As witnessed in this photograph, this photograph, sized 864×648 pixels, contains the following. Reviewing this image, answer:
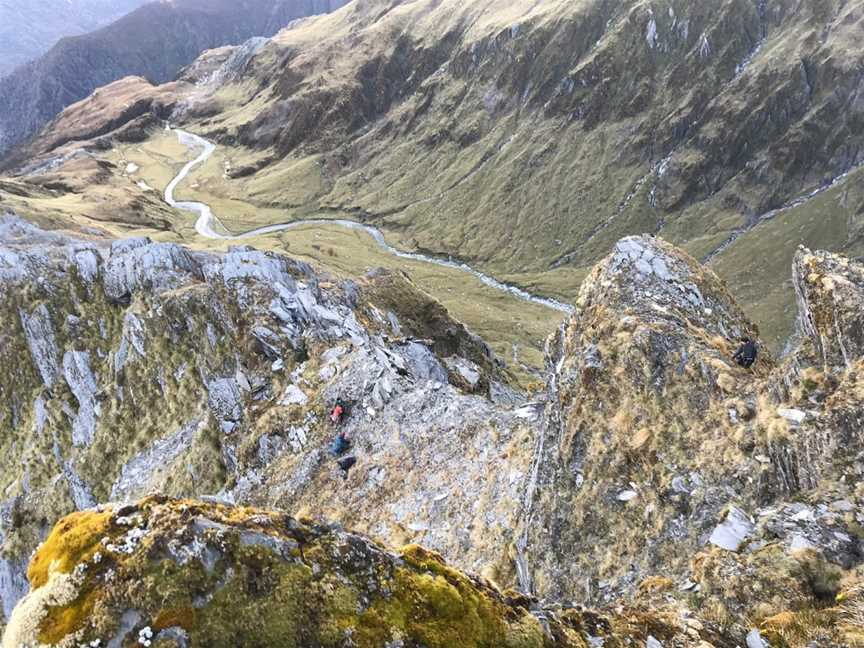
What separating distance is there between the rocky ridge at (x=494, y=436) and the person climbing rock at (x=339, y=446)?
73 cm

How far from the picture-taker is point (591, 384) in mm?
26219

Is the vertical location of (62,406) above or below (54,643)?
below

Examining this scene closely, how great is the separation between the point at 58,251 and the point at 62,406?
18917mm

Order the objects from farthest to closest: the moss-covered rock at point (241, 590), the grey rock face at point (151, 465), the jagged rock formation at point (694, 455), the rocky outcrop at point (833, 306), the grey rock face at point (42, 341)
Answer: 1. the grey rock face at point (42, 341)
2. the grey rock face at point (151, 465)
3. the rocky outcrop at point (833, 306)
4. the jagged rock formation at point (694, 455)
5. the moss-covered rock at point (241, 590)

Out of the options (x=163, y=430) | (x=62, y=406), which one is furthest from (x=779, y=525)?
(x=62, y=406)

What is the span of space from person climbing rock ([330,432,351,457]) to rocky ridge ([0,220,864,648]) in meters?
0.73

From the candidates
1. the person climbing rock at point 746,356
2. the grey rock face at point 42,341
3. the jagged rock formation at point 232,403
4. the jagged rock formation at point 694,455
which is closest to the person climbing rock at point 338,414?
the jagged rock formation at point 232,403

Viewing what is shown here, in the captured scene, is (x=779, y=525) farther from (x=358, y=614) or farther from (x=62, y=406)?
(x=62, y=406)

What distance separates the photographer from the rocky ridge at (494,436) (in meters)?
14.9

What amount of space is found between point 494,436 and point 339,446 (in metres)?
9.82

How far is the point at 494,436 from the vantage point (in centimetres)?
3347

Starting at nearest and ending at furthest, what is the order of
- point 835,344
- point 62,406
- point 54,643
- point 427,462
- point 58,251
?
point 54,643
point 835,344
point 427,462
point 62,406
point 58,251

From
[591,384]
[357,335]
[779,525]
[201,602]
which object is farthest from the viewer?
[357,335]

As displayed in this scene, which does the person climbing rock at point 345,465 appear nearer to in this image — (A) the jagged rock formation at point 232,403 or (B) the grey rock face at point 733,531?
(A) the jagged rock formation at point 232,403
